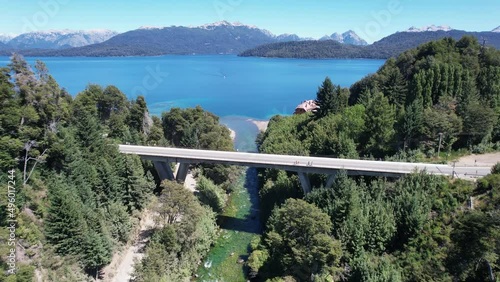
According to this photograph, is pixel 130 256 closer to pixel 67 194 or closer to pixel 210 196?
pixel 67 194

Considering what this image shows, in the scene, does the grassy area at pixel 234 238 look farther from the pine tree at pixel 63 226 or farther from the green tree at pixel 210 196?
the pine tree at pixel 63 226

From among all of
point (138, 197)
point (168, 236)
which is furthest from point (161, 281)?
point (138, 197)

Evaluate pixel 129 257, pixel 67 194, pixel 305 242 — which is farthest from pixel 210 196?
pixel 305 242

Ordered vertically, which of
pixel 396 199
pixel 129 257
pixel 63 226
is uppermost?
pixel 396 199

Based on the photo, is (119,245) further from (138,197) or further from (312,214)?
(312,214)

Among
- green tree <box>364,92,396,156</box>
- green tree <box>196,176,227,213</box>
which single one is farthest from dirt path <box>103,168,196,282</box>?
green tree <box>364,92,396,156</box>

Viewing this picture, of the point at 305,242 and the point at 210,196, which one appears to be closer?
the point at 305,242

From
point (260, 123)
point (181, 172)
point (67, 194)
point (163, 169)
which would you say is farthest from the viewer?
point (260, 123)
